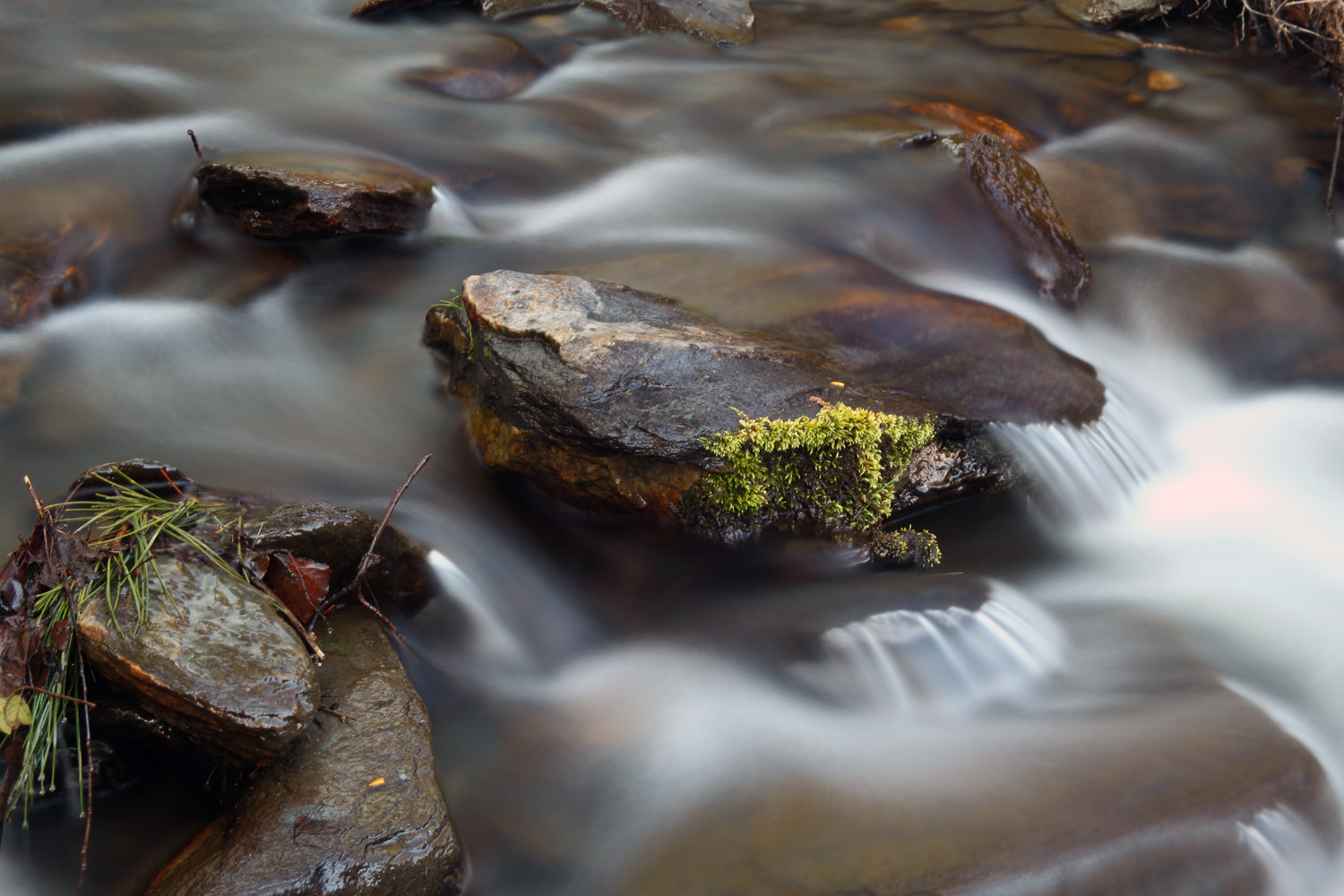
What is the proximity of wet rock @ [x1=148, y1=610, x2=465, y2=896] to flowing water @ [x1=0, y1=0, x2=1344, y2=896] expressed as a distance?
0.28m

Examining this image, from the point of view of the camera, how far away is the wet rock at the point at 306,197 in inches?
203

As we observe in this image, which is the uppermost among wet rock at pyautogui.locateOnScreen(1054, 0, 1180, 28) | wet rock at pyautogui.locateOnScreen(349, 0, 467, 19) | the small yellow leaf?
wet rock at pyautogui.locateOnScreen(1054, 0, 1180, 28)

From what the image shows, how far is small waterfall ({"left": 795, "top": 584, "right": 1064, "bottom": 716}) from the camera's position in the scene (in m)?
3.44

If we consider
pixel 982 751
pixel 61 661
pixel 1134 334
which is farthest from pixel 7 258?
pixel 1134 334

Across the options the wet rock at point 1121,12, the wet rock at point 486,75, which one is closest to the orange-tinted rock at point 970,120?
the wet rock at point 1121,12

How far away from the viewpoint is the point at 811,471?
3.71 m

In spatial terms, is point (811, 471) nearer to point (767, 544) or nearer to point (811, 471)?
point (811, 471)

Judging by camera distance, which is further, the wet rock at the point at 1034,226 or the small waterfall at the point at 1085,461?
the wet rock at the point at 1034,226

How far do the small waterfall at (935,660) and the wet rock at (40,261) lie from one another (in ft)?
13.4

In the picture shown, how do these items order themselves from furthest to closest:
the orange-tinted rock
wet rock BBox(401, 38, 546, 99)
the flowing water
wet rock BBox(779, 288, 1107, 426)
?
wet rock BBox(401, 38, 546, 99)
the orange-tinted rock
wet rock BBox(779, 288, 1107, 426)
the flowing water

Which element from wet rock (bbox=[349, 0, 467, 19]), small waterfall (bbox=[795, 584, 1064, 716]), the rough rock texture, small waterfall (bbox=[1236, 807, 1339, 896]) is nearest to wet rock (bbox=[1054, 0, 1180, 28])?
wet rock (bbox=[349, 0, 467, 19])

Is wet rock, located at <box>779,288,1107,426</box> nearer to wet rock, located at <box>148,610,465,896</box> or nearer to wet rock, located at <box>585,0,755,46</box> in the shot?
wet rock, located at <box>148,610,465,896</box>

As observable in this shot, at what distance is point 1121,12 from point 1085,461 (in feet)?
19.4

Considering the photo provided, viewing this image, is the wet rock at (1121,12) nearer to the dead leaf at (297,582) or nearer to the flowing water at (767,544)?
the flowing water at (767,544)
